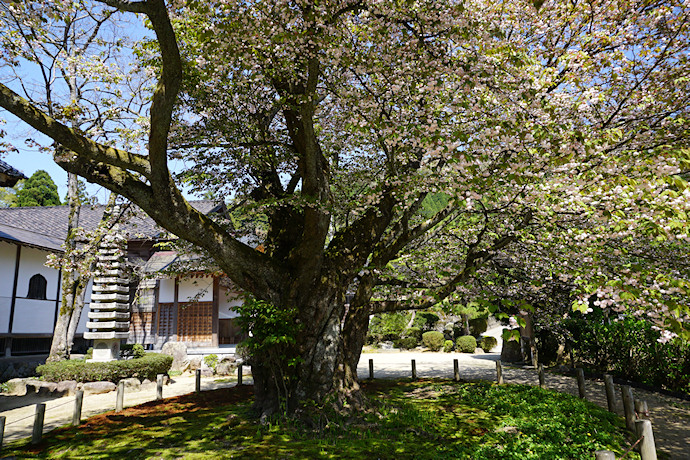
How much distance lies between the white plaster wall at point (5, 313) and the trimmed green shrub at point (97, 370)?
224 inches

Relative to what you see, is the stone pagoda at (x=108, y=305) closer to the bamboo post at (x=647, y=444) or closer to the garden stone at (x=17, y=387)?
the garden stone at (x=17, y=387)

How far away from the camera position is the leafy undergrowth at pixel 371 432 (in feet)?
20.8

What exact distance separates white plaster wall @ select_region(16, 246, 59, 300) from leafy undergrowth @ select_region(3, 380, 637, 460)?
41.6ft

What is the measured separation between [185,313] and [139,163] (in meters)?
19.8

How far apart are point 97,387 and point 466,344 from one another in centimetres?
2053

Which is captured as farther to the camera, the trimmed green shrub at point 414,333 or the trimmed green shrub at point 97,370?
the trimmed green shrub at point 414,333

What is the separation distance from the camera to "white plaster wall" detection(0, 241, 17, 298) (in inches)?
703

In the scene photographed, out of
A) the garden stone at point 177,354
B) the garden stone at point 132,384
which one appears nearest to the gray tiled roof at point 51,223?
the garden stone at point 177,354

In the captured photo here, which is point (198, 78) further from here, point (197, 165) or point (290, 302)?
point (290, 302)

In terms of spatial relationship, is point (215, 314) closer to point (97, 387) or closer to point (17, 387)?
point (97, 387)

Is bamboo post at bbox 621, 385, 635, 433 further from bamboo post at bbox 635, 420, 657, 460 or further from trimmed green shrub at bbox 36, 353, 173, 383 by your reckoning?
trimmed green shrub at bbox 36, 353, 173, 383

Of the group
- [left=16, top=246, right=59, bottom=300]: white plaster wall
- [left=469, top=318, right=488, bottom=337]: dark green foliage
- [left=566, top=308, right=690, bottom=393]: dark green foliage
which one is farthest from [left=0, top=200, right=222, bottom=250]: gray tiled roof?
[left=469, top=318, right=488, bottom=337]: dark green foliage

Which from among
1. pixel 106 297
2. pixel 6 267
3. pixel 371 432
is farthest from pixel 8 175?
pixel 371 432

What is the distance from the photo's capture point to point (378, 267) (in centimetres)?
888
